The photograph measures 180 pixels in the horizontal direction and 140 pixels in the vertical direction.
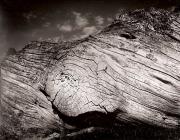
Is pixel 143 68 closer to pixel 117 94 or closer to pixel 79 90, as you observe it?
pixel 117 94

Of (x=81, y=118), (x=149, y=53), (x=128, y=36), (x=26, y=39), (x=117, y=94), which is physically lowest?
(x=81, y=118)

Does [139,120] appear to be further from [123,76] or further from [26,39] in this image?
[26,39]

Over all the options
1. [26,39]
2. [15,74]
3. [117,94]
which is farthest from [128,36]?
[26,39]

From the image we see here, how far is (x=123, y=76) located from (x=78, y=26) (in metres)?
3.08

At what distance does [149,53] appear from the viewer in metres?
4.30

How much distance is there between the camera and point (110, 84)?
4.23m

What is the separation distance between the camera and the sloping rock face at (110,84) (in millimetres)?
4133

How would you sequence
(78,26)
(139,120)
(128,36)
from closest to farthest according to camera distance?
(139,120)
(128,36)
(78,26)

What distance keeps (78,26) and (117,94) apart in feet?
10.7

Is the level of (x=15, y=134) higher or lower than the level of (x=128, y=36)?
lower

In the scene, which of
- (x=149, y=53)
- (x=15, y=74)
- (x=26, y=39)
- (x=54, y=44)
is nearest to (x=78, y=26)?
(x=26, y=39)

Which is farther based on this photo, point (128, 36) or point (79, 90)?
point (128, 36)

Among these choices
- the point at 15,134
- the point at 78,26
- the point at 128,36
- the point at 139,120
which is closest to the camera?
the point at 139,120

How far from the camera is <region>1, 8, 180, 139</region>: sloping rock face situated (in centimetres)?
413
